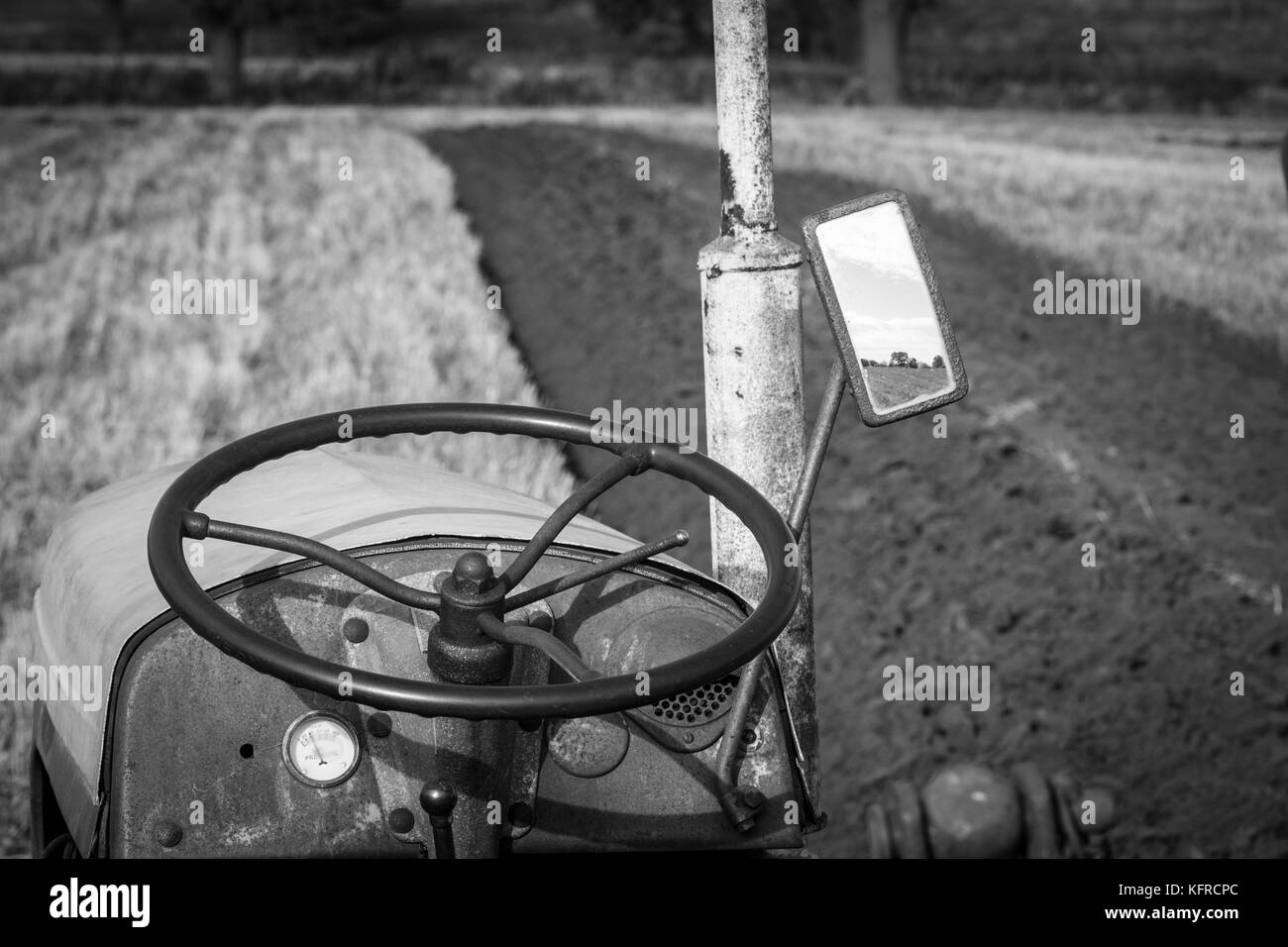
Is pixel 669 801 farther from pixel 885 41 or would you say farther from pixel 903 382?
pixel 885 41

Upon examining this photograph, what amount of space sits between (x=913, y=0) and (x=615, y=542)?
47986 millimetres

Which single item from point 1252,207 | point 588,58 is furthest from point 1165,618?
point 588,58

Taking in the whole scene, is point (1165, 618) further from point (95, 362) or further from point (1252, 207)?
point (1252, 207)

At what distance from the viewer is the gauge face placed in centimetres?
187

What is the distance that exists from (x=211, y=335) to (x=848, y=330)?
748 centimetres

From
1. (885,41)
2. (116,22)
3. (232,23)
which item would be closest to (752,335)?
(885,41)

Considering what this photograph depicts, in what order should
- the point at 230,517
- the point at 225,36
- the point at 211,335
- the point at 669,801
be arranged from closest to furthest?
the point at 669,801, the point at 230,517, the point at 211,335, the point at 225,36

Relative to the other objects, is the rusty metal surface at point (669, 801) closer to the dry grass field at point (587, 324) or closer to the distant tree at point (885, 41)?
the dry grass field at point (587, 324)

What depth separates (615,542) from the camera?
241cm

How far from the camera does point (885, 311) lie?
213cm

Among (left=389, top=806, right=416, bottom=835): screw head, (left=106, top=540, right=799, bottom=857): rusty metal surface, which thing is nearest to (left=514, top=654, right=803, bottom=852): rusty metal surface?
(left=106, top=540, right=799, bottom=857): rusty metal surface

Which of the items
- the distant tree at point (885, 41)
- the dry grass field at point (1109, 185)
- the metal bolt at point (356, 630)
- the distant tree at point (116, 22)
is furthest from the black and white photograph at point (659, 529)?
the distant tree at point (116, 22)

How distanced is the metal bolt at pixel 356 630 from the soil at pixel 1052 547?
91.0 inches

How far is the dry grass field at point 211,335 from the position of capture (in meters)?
5.90
